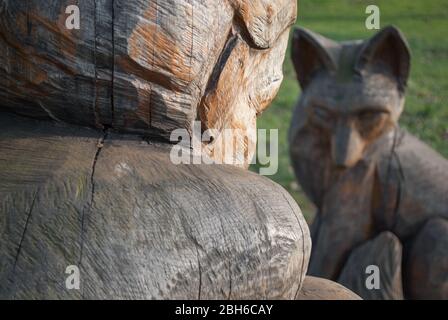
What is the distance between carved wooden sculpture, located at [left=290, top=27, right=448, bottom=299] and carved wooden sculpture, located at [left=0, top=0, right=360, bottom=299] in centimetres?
299

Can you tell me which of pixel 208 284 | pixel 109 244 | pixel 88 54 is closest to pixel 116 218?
pixel 109 244

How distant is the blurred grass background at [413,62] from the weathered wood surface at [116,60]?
4843mm

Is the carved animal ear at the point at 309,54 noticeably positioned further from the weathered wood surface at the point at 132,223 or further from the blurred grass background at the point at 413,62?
the weathered wood surface at the point at 132,223

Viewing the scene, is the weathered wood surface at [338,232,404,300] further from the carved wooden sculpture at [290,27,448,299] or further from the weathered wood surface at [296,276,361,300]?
the weathered wood surface at [296,276,361,300]

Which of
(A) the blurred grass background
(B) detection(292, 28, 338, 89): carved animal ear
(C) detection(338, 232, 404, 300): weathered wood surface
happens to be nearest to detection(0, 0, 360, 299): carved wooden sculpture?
(C) detection(338, 232, 404, 300): weathered wood surface

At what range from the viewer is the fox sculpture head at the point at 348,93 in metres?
4.74

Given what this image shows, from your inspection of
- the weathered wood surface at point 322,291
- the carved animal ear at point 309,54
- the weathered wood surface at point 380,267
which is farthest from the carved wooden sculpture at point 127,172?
the carved animal ear at point 309,54

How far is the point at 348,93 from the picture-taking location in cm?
473

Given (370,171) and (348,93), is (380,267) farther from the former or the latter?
(348,93)

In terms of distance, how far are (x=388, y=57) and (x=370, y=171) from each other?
0.56 m

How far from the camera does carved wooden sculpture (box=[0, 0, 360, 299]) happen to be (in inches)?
58.6

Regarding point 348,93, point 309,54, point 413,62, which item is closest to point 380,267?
point 348,93

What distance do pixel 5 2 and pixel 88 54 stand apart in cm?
17

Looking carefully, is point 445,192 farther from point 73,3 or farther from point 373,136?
point 73,3
